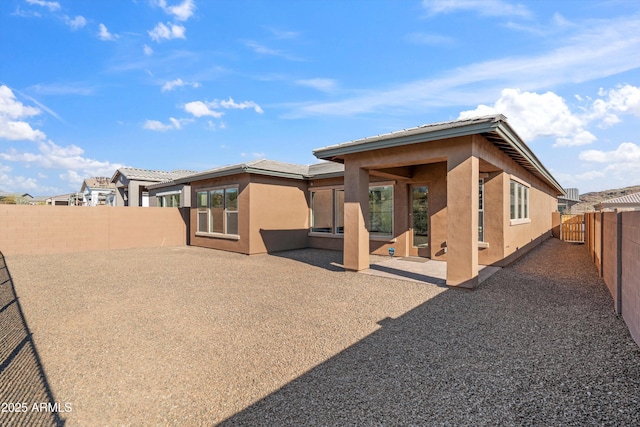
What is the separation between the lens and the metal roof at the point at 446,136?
6020mm

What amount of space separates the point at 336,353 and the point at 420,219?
25.4 ft

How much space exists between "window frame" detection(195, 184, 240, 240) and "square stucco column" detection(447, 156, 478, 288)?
8.41 metres

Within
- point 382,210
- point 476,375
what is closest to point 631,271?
point 476,375

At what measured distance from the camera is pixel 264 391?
2865 millimetres

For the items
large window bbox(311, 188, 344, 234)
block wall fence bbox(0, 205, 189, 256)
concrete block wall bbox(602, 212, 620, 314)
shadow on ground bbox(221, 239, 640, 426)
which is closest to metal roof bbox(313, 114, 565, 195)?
concrete block wall bbox(602, 212, 620, 314)

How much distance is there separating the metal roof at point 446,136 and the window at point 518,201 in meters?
1.02

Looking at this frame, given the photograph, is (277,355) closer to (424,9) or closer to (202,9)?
(424,9)

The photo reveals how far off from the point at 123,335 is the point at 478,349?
462cm

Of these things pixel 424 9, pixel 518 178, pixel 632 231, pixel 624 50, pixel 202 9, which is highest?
pixel 202 9

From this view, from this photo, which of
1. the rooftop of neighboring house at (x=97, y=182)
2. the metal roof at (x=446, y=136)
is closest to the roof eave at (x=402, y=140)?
the metal roof at (x=446, y=136)

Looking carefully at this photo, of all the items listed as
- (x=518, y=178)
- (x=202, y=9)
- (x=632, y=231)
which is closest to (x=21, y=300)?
(x=202, y=9)

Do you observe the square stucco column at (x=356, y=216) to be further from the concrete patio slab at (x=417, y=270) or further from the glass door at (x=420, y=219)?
the glass door at (x=420, y=219)

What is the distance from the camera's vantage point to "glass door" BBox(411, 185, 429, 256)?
10.4 meters

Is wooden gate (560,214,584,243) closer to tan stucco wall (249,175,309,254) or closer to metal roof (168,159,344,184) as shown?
metal roof (168,159,344,184)
